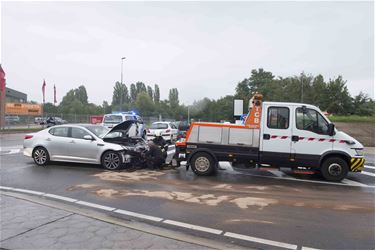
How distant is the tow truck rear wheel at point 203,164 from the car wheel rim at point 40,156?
17.1 ft

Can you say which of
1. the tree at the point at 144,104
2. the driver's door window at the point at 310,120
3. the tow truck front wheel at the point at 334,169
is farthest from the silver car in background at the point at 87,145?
the tree at the point at 144,104

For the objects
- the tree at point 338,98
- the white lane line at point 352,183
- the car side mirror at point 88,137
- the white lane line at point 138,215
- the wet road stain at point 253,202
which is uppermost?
the tree at point 338,98

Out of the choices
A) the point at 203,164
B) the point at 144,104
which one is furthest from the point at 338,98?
the point at 144,104

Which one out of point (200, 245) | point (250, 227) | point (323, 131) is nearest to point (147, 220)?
point (200, 245)

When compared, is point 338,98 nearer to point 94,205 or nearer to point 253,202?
point 253,202

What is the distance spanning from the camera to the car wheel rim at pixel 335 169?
866cm

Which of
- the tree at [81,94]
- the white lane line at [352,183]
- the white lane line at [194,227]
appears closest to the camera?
the white lane line at [194,227]

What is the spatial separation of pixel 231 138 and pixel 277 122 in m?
1.41

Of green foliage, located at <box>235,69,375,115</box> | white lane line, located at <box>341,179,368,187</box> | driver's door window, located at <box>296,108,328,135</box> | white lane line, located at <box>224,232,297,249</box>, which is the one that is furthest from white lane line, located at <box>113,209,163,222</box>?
green foliage, located at <box>235,69,375,115</box>

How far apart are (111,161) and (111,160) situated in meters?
0.03

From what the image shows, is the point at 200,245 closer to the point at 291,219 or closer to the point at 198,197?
the point at 291,219

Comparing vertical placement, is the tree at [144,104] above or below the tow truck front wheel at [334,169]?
above

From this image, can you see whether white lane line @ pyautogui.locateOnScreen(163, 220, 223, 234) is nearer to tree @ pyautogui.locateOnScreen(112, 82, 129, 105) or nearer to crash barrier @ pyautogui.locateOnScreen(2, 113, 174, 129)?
crash barrier @ pyautogui.locateOnScreen(2, 113, 174, 129)

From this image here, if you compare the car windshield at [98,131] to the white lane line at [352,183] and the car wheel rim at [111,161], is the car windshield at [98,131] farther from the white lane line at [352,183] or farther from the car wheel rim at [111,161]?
the white lane line at [352,183]
